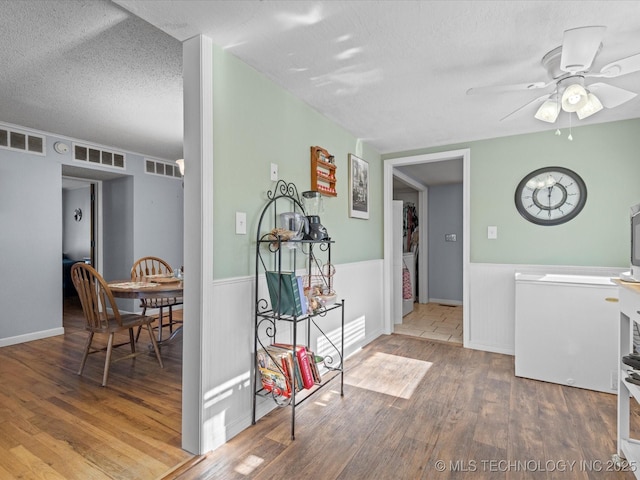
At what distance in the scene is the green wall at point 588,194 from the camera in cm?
299

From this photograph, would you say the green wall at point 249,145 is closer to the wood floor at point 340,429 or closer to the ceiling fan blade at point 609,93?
the wood floor at point 340,429

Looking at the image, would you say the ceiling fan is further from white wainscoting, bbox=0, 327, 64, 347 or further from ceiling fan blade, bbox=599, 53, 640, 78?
white wainscoting, bbox=0, 327, 64, 347

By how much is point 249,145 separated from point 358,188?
5.41 ft

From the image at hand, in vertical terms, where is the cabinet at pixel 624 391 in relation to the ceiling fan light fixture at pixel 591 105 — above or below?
below

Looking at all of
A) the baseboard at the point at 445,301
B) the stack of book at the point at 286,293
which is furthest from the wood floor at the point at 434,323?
the stack of book at the point at 286,293

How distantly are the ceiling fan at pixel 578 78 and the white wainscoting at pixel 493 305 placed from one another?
1.64 m

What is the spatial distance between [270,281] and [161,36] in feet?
5.21

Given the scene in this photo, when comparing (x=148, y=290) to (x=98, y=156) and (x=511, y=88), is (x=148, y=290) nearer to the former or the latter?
(x=98, y=156)

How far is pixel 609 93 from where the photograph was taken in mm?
1976

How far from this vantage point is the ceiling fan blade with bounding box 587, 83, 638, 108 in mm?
1929

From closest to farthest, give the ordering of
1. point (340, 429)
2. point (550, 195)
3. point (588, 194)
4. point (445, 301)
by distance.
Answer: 1. point (340, 429)
2. point (588, 194)
3. point (550, 195)
4. point (445, 301)

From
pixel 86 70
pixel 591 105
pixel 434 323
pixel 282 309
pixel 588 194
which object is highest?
pixel 86 70

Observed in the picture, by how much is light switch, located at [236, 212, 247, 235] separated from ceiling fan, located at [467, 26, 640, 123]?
153cm

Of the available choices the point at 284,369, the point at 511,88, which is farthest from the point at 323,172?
the point at 284,369
